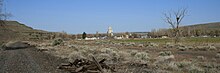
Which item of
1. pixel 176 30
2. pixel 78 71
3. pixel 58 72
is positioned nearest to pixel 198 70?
pixel 78 71

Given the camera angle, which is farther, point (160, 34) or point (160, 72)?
point (160, 34)

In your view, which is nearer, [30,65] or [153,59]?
[30,65]

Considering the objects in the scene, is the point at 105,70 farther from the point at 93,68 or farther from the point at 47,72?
the point at 47,72

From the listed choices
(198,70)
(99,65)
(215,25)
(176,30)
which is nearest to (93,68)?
(99,65)

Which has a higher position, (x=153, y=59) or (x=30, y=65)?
(x=30, y=65)

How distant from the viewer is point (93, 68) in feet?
40.5

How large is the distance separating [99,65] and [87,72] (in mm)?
635

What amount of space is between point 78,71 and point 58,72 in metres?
0.96

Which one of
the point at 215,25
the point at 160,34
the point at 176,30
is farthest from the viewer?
the point at 215,25

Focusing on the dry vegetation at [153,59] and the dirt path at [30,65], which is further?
the dirt path at [30,65]

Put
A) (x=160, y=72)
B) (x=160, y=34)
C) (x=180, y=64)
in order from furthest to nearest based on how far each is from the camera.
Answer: (x=160, y=34)
(x=180, y=64)
(x=160, y=72)

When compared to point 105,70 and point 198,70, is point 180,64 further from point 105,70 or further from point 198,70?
point 105,70

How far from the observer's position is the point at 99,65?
12.3m

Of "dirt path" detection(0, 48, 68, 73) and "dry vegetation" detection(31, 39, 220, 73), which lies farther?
"dirt path" detection(0, 48, 68, 73)
